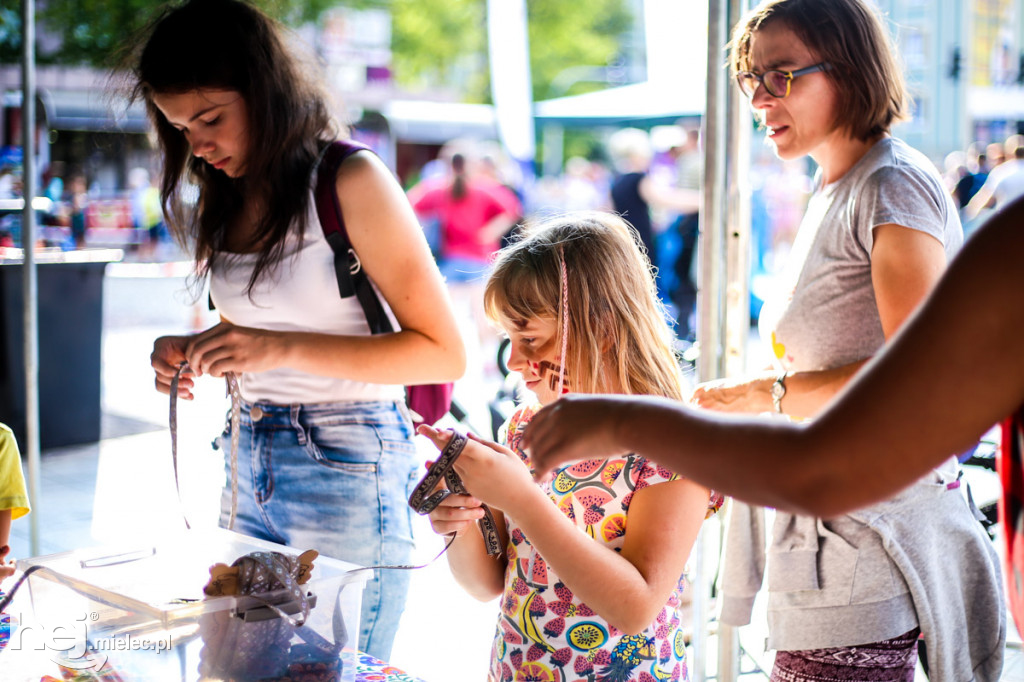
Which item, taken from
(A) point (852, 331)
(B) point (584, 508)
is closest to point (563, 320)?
(B) point (584, 508)

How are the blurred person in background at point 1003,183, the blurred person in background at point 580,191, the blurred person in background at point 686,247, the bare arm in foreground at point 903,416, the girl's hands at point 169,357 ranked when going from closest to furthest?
the bare arm in foreground at point 903,416 → the girl's hands at point 169,357 → the blurred person in background at point 686,247 → the blurred person in background at point 1003,183 → the blurred person in background at point 580,191

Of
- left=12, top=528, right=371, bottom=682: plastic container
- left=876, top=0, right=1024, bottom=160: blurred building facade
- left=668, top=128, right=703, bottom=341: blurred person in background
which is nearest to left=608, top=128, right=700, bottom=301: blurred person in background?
left=668, top=128, right=703, bottom=341: blurred person in background

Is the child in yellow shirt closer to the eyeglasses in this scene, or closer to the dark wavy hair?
the dark wavy hair

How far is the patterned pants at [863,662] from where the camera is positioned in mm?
1506

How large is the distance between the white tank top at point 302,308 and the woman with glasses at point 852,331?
0.66m

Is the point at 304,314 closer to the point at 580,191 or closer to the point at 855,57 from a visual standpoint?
the point at 855,57

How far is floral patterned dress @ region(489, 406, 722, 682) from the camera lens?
143cm

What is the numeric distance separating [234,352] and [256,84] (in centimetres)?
52

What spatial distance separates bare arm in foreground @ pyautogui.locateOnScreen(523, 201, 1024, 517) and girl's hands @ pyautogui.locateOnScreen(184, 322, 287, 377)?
39.1 inches

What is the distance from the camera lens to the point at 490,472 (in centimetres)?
126

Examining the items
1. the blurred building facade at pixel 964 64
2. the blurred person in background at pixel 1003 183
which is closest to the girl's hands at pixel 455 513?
the blurred person in background at pixel 1003 183

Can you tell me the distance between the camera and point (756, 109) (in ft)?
5.44

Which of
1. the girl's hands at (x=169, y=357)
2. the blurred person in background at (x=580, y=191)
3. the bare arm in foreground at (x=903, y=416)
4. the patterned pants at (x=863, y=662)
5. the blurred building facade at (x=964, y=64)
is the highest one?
the blurred building facade at (x=964, y=64)

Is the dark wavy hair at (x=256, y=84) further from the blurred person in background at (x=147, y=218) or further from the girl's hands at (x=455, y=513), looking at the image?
the blurred person in background at (x=147, y=218)
